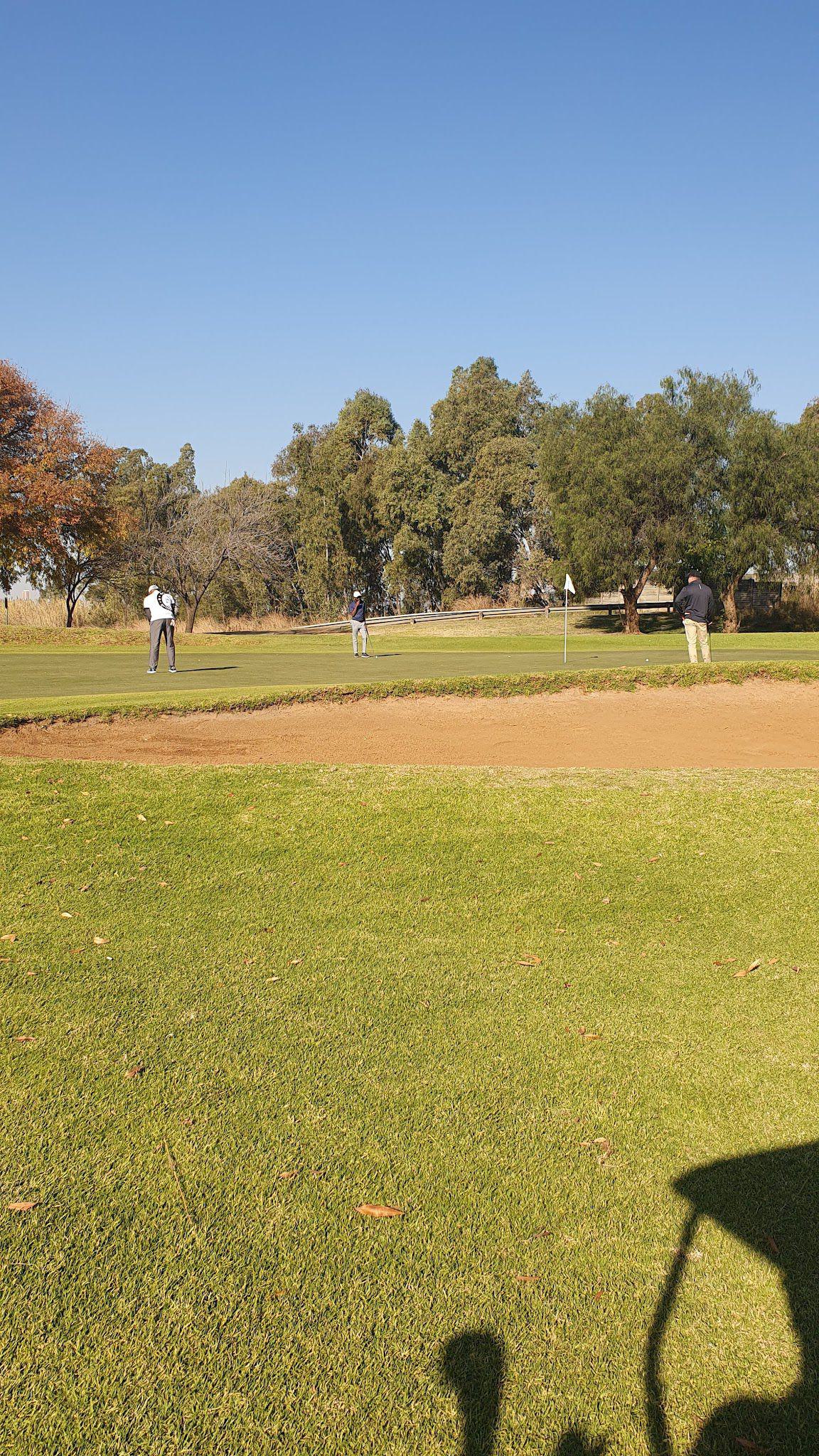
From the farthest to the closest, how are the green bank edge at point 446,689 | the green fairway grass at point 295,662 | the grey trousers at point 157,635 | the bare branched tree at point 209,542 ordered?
1. the bare branched tree at point 209,542
2. the grey trousers at point 157,635
3. the green fairway grass at point 295,662
4. the green bank edge at point 446,689

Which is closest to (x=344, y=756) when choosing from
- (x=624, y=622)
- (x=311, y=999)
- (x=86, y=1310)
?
(x=311, y=999)

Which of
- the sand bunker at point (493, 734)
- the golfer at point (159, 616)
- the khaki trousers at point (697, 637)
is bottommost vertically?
the sand bunker at point (493, 734)

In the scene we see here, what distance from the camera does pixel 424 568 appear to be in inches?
2820

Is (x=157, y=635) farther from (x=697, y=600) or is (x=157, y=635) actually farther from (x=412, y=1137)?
(x=412, y=1137)

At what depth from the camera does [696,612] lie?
20.9m

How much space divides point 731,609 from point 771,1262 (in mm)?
48552

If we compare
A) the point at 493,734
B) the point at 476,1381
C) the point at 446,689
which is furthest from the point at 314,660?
the point at 476,1381

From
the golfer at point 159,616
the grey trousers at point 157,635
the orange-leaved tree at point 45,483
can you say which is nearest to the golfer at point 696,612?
the golfer at point 159,616

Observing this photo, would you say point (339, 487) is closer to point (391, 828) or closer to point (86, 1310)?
point (391, 828)

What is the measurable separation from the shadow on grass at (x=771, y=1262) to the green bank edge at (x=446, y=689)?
1153 centimetres

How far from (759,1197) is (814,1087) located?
0.88 metres

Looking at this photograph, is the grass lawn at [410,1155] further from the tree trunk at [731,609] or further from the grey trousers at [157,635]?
the tree trunk at [731,609]

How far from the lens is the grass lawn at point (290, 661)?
1791 centimetres

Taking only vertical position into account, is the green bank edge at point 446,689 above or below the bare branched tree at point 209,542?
below
